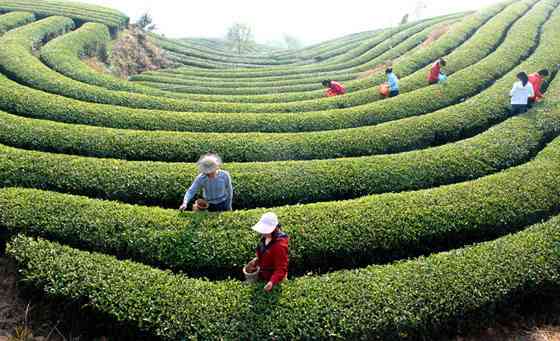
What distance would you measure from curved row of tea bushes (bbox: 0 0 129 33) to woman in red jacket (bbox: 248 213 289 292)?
33962 mm

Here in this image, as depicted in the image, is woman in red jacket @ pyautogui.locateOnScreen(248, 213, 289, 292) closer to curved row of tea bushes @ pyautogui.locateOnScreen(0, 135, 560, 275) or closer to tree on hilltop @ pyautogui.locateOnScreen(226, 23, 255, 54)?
curved row of tea bushes @ pyautogui.locateOnScreen(0, 135, 560, 275)

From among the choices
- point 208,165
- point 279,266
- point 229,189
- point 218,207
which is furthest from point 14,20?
point 279,266

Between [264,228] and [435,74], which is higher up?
[435,74]

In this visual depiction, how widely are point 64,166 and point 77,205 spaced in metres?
2.41

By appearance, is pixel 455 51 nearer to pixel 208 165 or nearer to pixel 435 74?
pixel 435 74

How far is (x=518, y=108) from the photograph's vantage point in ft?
55.0

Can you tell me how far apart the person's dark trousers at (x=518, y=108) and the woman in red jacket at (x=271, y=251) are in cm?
1315

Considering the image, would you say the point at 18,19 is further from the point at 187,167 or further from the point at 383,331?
the point at 383,331

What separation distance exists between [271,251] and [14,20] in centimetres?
3126

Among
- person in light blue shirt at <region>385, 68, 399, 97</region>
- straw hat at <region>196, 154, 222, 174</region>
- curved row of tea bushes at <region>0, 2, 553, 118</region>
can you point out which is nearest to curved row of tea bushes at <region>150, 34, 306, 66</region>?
curved row of tea bushes at <region>0, 2, 553, 118</region>

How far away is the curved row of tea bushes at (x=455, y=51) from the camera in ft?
73.1

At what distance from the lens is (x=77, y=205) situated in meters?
10.9

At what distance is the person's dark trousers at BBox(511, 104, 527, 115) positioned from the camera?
54.4 ft

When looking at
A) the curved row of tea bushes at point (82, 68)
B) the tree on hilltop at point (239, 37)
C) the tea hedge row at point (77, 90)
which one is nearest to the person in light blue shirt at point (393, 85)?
the tea hedge row at point (77, 90)
